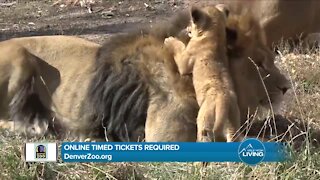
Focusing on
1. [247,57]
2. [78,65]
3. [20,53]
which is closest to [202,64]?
[247,57]

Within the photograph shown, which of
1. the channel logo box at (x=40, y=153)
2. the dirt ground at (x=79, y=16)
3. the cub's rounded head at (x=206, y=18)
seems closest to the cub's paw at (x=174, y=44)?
the cub's rounded head at (x=206, y=18)

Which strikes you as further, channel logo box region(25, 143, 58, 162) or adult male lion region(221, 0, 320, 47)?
adult male lion region(221, 0, 320, 47)

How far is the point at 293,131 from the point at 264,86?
0.34m

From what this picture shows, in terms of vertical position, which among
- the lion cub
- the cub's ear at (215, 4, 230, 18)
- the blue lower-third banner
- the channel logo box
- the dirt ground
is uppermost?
the cub's ear at (215, 4, 230, 18)

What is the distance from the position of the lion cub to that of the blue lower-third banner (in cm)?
18

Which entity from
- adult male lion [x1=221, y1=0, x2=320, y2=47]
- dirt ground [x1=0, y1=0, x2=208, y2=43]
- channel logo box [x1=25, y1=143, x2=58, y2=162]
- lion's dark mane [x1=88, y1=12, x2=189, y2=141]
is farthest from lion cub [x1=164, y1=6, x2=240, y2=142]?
dirt ground [x1=0, y1=0, x2=208, y2=43]

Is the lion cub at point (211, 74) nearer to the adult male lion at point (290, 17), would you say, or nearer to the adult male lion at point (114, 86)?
the adult male lion at point (114, 86)

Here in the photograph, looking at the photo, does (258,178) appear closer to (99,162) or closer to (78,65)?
(99,162)

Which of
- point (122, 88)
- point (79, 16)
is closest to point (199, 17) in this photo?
point (122, 88)

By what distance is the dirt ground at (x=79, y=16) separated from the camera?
7066 millimetres

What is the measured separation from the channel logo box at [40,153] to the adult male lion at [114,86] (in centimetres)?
54

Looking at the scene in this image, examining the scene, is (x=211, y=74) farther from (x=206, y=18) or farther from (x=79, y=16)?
(x=79, y=16)

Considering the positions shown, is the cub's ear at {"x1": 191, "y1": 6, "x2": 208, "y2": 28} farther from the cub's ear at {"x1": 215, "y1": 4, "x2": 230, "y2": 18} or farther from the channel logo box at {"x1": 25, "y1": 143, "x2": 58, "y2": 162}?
the channel logo box at {"x1": 25, "y1": 143, "x2": 58, "y2": 162}

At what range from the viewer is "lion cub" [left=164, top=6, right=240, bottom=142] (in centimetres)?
317
